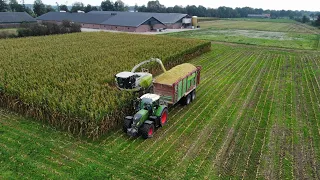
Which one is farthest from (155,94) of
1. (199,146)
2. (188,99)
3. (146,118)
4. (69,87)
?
(69,87)

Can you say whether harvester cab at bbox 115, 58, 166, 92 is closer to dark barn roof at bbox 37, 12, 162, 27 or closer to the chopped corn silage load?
the chopped corn silage load

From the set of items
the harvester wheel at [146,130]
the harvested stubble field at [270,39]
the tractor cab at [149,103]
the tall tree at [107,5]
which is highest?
the tall tree at [107,5]

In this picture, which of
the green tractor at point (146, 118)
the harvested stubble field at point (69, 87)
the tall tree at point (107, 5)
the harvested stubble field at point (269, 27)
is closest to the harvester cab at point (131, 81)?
the harvested stubble field at point (69, 87)

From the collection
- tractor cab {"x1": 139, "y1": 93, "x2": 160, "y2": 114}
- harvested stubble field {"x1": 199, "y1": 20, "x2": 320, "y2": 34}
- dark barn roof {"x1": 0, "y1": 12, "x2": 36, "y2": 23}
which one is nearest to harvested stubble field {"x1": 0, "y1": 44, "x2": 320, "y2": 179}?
tractor cab {"x1": 139, "y1": 93, "x2": 160, "y2": 114}

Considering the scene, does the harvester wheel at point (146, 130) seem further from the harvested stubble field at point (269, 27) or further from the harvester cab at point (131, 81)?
the harvested stubble field at point (269, 27)

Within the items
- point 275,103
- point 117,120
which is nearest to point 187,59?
point 275,103
